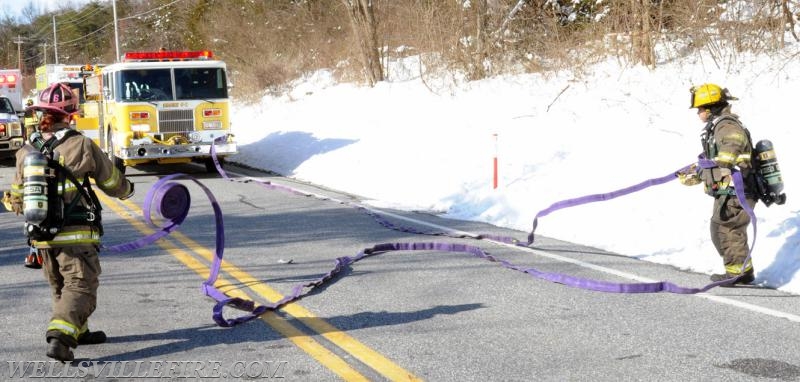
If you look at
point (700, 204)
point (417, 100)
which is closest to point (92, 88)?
point (417, 100)

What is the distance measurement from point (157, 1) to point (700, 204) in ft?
198

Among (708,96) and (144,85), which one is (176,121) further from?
(708,96)

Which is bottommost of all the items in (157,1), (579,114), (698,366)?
(698,366)

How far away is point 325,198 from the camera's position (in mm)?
13719

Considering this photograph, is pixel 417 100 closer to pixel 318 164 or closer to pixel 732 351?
pixel 318 164

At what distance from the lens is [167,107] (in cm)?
1769

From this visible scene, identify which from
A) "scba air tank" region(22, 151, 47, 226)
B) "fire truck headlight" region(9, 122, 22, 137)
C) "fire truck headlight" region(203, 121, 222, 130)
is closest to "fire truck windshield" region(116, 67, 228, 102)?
"fire truck headlight" region(203, 121, 222, 130)

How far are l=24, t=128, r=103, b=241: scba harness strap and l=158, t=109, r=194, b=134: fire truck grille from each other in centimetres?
1273

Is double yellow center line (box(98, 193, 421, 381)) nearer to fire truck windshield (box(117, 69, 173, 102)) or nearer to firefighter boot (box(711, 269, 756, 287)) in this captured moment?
firefighter boot (box(711, 269, 756, 287))

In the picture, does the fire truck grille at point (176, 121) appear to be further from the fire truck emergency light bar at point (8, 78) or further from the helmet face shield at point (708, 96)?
the fire truck emergency light bar at point (8, 78)

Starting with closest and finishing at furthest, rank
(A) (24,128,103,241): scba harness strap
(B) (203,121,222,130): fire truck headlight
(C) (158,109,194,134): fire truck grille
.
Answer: (A) (24,128,103,241): scba harness strap → (C) (158,109,194,134): fire truck grille → (B) (203,121,222,130): fire truck headlight

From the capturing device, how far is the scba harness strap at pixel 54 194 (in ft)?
16.4

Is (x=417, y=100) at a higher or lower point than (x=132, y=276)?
higher

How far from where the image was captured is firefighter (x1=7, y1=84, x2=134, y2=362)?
16.7 feet
